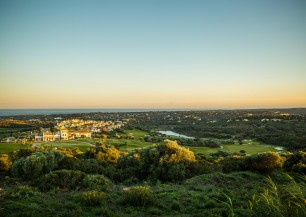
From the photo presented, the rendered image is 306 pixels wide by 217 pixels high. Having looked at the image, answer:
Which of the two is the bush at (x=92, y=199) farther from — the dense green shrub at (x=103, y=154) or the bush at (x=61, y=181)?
the dense green shrub at (x=103, y=154)

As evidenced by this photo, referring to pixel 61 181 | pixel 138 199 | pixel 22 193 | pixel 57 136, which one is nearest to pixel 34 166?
pixel 61 181

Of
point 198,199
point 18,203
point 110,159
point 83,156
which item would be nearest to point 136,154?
point 110,159

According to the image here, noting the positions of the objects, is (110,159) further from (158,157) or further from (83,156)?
(158,157)

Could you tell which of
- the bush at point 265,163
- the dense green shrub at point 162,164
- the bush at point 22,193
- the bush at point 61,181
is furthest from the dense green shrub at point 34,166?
the bush at point 265,163

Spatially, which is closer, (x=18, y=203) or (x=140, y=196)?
(x=18, y=203)

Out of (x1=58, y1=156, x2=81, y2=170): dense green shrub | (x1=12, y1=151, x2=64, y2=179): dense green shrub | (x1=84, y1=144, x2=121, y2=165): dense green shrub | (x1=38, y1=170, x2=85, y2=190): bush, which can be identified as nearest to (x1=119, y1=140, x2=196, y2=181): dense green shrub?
(x1=58, y1=156, x2=81, y2=170): dense green shrub

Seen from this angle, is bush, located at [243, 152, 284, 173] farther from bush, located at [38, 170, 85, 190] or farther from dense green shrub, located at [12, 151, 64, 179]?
dense green shrub, located at [12, 151, 64, 179]

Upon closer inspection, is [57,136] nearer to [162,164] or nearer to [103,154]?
[103,154]
